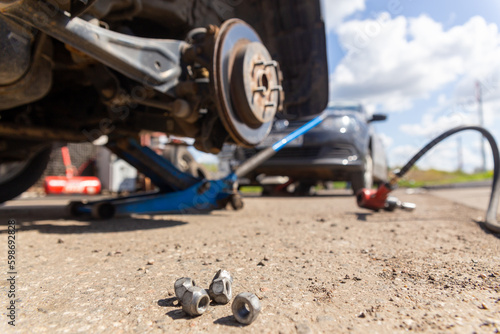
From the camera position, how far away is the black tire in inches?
112

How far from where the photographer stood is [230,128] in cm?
188

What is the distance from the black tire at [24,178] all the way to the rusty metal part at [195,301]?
2725mm

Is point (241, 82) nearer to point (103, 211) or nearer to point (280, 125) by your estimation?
point (103, 211)

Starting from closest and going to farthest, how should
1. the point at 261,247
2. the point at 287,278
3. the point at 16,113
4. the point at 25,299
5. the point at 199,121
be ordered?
the point at 25,299
the point at 287,278
the point at 261,247
the point at 199,121
the point at 16,113

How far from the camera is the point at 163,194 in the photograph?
259 centimetres

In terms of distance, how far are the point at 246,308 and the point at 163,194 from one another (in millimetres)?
1891

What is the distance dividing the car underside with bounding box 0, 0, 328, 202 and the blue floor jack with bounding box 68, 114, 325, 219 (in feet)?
0.86

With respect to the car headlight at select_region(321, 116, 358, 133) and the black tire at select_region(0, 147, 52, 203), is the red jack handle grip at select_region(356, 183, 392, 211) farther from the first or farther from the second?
the black tire at select_region(0, 147, 52, 203)

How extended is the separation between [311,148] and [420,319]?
11.8ft

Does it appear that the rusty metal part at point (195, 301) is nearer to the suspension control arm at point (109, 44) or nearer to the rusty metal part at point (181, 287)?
the rusty metal part at point (181, 287)

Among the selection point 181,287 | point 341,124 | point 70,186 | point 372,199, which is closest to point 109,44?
point 181,287

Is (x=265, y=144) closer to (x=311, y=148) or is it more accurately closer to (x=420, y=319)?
(x=311, y=148)

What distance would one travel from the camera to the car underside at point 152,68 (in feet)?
4.81

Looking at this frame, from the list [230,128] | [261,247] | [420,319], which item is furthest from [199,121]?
[420,319]
